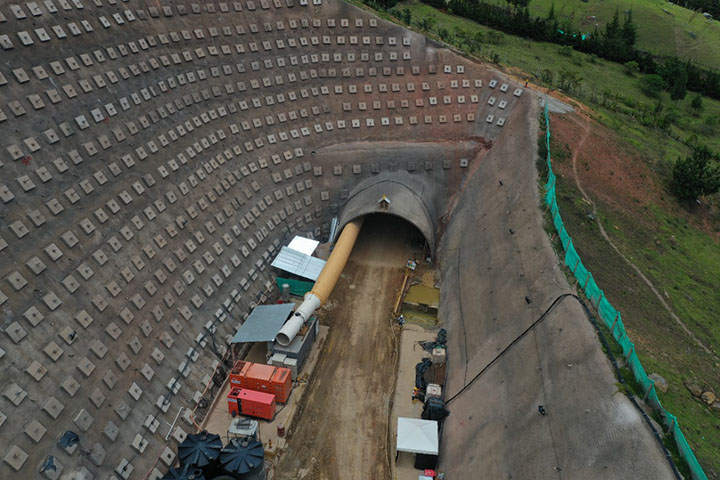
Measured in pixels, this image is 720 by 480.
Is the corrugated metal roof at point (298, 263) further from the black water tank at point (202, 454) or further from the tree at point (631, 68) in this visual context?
the tree at point (631, 68)

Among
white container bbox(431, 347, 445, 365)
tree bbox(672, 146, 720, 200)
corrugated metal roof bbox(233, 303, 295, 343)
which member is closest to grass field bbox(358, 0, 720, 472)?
tree bbox(672, 146, 720, 200)

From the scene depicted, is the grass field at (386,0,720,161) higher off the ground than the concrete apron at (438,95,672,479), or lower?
higher

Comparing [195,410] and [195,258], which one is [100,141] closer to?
[195,258]

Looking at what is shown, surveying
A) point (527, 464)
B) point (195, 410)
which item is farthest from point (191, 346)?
point (527, 464)

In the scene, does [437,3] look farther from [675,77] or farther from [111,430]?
[111,430]

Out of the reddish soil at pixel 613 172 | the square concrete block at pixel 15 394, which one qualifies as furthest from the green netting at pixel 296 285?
the reddish soil at pixel 613 172

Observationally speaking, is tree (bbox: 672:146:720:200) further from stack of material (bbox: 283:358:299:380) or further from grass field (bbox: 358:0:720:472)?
stack of material (bbox: 283:358:299:380)

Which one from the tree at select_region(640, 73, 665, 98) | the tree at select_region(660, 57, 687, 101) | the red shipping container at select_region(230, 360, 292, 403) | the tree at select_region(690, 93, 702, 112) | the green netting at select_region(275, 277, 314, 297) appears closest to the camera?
the red shipping container at select_region(230, 360, 292, 403)

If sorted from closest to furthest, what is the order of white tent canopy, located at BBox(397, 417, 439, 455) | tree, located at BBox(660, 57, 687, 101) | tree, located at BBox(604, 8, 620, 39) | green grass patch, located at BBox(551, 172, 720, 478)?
green grass patch, located at BBox(551, 172, 720, 478) → white tent canopy, located at BBox(397, 417, 439, 455) → tree, located at BBox(660, 57, 687, 101) → tree, located at BBox(604, 8, 620, 39)
